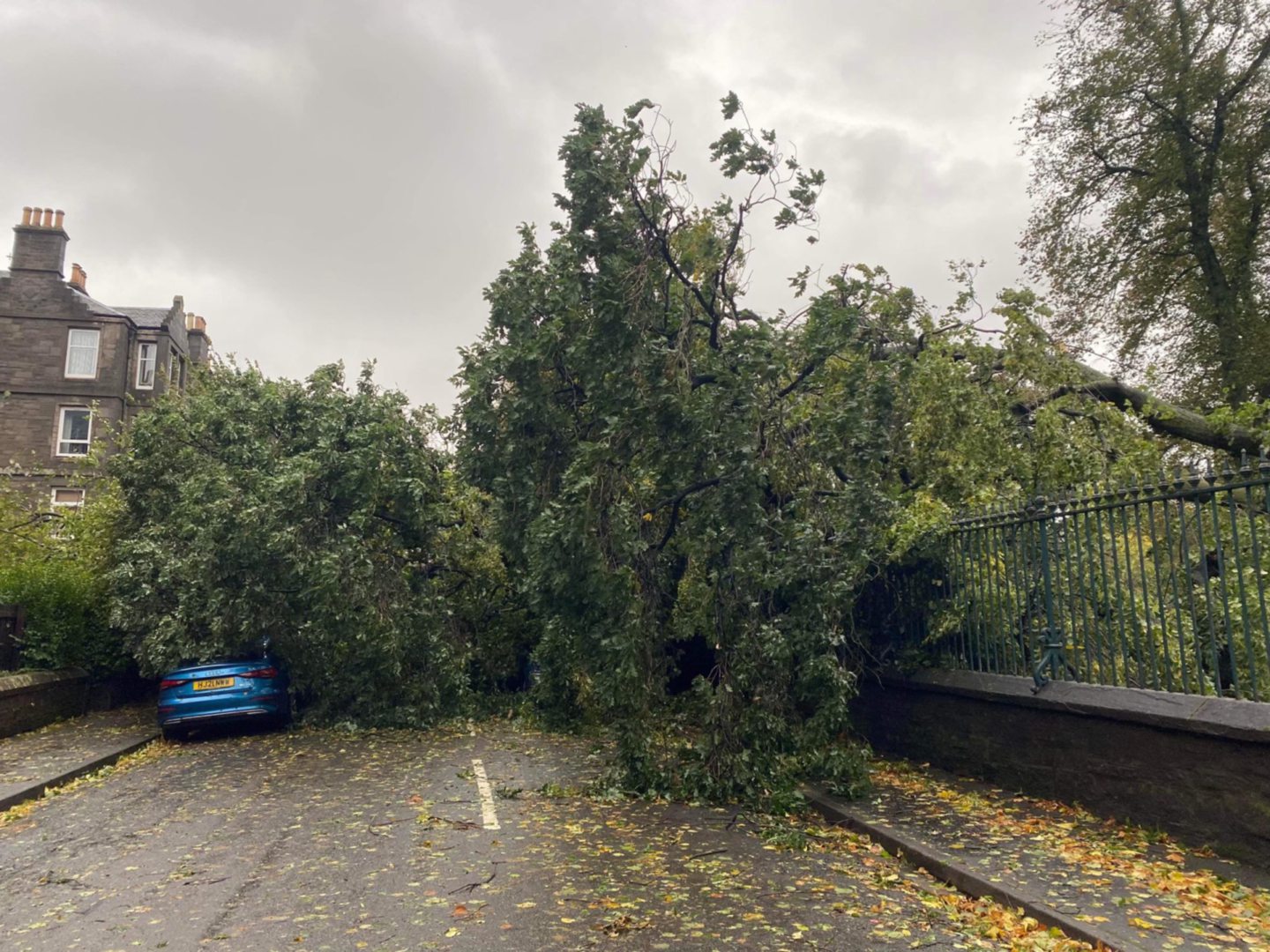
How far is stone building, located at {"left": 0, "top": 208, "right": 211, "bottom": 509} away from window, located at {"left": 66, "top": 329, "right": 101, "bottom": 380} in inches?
1.2

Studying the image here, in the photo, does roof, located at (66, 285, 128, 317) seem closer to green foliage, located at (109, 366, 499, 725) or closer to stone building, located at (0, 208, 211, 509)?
stone building, located at (0, 208, 211, 509)

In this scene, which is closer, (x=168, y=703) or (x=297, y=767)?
(x=297, y=767)

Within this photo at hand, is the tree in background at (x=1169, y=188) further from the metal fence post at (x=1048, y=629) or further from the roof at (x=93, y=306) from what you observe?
the roof at (x=93, y=306)

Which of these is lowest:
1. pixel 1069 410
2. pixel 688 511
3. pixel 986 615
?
pixel 986 615

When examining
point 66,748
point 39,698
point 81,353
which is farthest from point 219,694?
point 81,353

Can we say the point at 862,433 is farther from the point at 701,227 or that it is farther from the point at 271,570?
the point at 271,570

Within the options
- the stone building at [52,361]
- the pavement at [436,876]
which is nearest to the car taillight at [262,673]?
the pavement at [436,876]

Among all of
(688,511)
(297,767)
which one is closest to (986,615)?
(688,511)

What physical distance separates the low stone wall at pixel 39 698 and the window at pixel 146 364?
22264 mm

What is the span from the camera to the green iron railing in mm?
6398

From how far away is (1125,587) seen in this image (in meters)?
7.84

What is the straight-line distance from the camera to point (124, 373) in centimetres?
3572

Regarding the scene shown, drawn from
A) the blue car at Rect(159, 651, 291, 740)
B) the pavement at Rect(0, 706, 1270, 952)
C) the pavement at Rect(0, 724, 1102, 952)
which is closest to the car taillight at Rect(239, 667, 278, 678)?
the blue car at Rect(159, 651, 291, 740)

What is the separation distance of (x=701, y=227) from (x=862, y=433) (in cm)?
337
